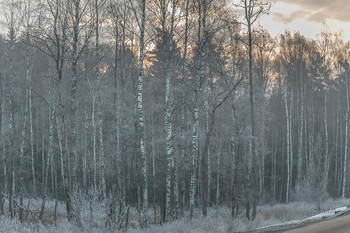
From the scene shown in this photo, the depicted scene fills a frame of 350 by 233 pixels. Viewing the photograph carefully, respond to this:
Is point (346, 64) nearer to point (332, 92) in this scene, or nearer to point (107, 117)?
point (332, 92)

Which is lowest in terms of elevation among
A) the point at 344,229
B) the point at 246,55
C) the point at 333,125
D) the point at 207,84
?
the point at 344,229

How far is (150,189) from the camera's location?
2572cm

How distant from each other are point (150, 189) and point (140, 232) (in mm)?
14646

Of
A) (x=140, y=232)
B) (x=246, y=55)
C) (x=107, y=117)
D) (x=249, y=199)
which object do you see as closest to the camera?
(x=140, y=232)

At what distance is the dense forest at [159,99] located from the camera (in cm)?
1509

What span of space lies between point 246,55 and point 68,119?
1693cm

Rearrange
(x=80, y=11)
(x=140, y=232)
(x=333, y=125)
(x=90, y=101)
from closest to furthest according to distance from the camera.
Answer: (x=140, y=232) < (x=80, y=11) < (x=90, y=101) < (x=333, y=125)

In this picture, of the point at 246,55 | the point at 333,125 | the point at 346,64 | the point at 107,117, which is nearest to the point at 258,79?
the point at 246,55

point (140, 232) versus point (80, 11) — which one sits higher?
point (80, 11)

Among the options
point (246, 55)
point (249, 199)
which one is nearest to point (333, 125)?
point (246, 55)

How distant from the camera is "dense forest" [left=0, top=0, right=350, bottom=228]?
1509cm

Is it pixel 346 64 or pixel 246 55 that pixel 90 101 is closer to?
pixel 246 55

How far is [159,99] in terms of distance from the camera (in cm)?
2589

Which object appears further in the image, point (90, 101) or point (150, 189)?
point (90, 101)
